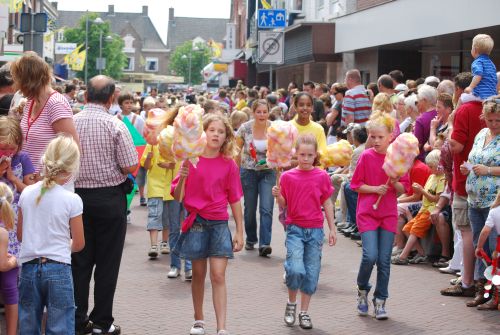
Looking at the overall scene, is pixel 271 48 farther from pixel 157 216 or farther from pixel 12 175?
pixel 12 175

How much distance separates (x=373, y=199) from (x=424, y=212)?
3028 mm

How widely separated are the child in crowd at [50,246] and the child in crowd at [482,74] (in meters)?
4.98

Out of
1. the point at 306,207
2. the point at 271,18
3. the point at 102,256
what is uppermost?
the point at 271,18

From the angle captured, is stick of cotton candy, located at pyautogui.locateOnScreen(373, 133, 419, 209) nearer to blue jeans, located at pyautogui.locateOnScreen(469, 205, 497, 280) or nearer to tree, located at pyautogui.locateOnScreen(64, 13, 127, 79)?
blue jeans, located at pyautogui.locateOnScreen(469, 205, 497, 280)

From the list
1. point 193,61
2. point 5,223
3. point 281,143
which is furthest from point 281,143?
point 193,61

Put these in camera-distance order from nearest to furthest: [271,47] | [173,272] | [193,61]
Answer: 1. [173,272]
2. [271,47]
3. [193,61]

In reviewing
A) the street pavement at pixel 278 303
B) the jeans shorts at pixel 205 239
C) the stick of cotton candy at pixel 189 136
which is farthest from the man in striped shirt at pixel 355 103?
the stick of cotton candy at pixel 189 136

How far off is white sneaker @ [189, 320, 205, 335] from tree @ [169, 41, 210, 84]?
128768mm

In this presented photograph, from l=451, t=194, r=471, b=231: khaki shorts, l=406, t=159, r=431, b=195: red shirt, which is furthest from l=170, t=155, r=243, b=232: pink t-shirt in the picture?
l=406, t=159, r=431, b=195: red shirt

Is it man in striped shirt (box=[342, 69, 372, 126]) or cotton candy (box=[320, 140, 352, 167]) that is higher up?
man in striped shirt (box=[342, 69, 372, 126])

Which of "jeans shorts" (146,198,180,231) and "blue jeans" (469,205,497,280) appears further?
"jeans shorts" (146,198,180,231)

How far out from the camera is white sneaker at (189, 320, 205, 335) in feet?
24.7

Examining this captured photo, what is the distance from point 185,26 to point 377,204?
154077mm

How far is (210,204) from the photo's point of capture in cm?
748
